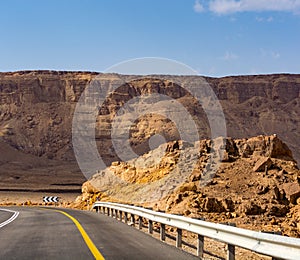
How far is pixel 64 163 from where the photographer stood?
122 m

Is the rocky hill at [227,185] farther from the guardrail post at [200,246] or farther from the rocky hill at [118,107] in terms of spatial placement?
the rocky hill at [118,107]

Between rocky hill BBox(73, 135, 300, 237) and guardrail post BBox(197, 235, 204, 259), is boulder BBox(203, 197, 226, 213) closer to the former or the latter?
rocky hill BBox(73, 135, 300, 237)

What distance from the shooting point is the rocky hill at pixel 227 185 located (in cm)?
2397

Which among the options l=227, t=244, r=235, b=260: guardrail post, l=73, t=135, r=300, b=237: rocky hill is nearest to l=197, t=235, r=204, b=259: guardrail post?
l=227, t=244, r=235, b=260: guardrail post

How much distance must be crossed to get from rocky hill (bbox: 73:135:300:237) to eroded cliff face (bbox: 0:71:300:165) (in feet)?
251

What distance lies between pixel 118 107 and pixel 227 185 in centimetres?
11719

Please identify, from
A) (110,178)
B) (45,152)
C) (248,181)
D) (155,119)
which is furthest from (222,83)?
(248,181)

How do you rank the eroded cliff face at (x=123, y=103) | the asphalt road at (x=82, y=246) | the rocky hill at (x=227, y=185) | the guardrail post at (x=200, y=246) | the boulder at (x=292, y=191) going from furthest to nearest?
the eroded cliff face at (x=123, y=103), the boulder at (x=292, y=191), the rocky hill at (x=227, y=185), the guardrail post at (x=200, y=246), the asphalt road at (x=82, y=246)

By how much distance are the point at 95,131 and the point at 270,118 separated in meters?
46.4

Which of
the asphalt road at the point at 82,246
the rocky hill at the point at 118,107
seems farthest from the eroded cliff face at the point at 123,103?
the asphalt road at the point at 82,246

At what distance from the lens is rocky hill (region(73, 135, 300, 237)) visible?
78.6 feet

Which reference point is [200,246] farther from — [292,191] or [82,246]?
[292,191]

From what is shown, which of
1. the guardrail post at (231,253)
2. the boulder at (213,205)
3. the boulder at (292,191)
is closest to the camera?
the guardrail post at (231,253)

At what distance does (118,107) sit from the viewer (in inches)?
5694
